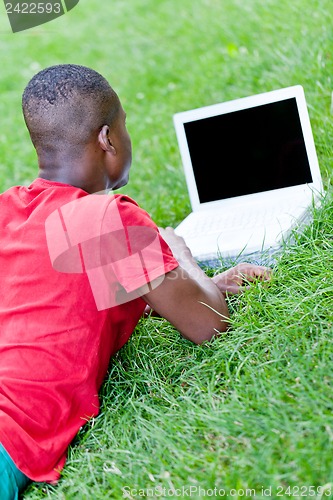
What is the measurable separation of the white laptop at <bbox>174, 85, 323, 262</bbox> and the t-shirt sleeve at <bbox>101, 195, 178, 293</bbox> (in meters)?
0.72

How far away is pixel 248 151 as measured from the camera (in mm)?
3014

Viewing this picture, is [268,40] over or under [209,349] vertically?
over

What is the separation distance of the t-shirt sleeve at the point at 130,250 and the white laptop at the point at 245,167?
0.72m

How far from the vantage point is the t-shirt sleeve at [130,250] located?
6.66 ft

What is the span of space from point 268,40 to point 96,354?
3138 millimetres

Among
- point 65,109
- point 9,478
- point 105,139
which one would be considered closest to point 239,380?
point 9,478

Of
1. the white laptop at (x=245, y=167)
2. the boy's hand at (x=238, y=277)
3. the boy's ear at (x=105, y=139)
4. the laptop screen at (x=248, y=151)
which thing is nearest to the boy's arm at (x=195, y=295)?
the boy's hand at (x=238, y=277)

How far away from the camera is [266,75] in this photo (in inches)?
167

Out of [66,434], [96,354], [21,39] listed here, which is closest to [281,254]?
[96,354]

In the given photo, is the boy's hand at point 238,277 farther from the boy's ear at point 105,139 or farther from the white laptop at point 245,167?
the boy's ear at point 105,139

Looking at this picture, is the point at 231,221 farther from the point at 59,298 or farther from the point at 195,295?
the point at 59,298

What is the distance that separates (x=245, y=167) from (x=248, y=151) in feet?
0.21

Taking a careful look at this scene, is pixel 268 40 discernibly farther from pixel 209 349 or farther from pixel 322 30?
pixel 209 349

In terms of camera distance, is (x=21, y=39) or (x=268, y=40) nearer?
(x=268, y=40)
